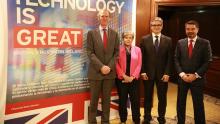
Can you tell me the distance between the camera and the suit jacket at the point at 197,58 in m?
3.55

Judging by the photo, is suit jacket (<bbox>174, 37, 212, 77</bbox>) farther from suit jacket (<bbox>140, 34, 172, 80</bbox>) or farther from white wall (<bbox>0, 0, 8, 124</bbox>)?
white wall (<bbox>0, 0, 8, 124</bbox>)

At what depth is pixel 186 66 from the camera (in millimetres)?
3631

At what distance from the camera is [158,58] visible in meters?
3.84

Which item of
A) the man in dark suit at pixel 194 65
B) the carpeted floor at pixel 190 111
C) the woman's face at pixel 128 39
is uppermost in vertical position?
the woman's face at pixel 128 39

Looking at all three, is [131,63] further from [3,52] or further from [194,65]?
[3,52]

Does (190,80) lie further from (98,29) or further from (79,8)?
(79,8)

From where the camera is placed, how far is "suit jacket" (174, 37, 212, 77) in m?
3.55

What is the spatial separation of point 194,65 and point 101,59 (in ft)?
3.90

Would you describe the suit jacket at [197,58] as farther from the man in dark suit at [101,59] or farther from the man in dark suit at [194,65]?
the man in dark suit at [101,59]

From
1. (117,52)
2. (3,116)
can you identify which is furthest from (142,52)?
(3,116)

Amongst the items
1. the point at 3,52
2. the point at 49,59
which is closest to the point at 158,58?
the point at 49,59

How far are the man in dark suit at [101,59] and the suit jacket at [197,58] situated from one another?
87cm

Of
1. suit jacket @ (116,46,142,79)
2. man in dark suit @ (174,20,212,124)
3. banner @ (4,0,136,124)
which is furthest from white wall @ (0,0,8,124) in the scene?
man in dark suit @ (174,20,212,124)

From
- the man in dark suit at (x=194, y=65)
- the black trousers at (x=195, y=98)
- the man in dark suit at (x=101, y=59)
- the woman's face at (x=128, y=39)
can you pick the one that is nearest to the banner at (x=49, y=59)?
the man in dark suit at (x=101, y=59)
